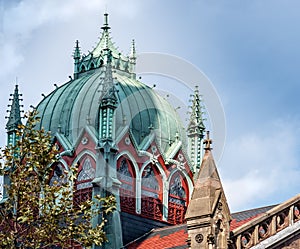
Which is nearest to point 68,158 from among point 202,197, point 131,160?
point 131,160

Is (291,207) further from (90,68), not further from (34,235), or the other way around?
(90,68)

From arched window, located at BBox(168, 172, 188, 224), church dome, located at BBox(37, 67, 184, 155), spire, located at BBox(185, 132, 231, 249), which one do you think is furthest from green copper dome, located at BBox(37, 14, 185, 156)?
spire, located at BBox(185, 132, 231, 249)

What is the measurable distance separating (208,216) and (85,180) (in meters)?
21.5

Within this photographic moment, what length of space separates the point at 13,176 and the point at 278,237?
775cm

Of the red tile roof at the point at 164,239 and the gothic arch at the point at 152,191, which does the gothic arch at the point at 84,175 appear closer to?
the gothic arch at the point at 152,191

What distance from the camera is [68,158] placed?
51.0 m

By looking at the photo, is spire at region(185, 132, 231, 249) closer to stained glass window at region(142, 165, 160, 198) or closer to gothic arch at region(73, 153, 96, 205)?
gothic arch at region(73, 153, 96, 205)

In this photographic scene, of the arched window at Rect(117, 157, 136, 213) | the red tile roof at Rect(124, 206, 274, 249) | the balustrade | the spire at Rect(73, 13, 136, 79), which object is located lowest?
the balustrade

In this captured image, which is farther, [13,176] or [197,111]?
[197,111]

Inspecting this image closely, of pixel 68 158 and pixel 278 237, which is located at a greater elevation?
pixel 68 158

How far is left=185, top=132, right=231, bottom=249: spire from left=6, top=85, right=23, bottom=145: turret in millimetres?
24102

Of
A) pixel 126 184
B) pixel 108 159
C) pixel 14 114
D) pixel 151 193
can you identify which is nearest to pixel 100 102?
pixel 108 159

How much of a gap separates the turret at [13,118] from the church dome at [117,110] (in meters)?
1.18

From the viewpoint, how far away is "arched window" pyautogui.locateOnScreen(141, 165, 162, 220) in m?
50.4
